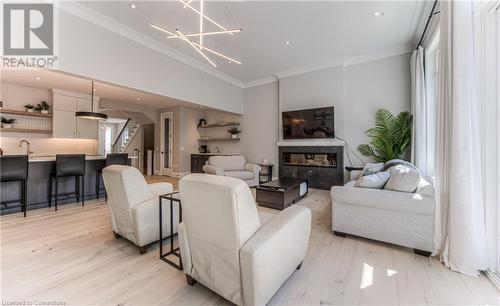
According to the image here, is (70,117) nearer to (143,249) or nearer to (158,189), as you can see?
A: (158,189)

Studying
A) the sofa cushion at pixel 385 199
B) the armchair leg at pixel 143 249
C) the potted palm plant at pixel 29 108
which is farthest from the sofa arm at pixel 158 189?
the potted palm plant at pixel 29 108

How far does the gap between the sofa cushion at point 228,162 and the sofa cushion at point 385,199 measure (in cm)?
370

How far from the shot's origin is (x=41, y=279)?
1.79 metres

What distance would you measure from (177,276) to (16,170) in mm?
3440

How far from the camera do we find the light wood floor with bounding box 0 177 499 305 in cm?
157

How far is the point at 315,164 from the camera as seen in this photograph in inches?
225

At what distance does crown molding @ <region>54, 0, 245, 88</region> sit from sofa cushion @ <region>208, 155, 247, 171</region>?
2485mm

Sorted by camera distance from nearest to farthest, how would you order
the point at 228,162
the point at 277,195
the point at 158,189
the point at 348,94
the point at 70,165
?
1. the point at 158,189
2. the point at 277,195
3. the point at 70,165
4. the point at 348,94
5. the point at 228,162

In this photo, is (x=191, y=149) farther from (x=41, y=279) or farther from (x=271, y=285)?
(x=271, y=285)

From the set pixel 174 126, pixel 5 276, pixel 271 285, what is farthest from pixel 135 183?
pixel 174 126

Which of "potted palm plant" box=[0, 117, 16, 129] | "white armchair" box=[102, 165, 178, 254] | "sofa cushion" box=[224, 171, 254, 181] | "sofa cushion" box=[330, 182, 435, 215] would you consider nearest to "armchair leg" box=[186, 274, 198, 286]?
"white armchair" box=[102, 165, 178, 254]

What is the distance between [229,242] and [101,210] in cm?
348

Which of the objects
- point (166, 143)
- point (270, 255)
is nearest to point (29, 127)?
point (166, 143)

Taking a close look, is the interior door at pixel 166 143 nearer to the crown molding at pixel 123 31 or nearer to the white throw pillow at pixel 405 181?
the crown molding at pixel 123 31
